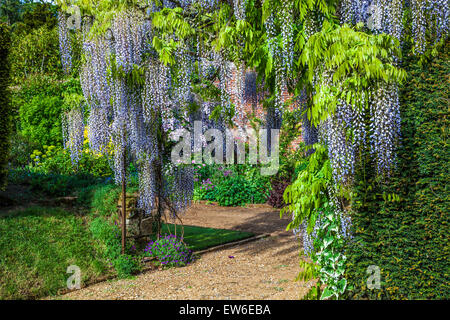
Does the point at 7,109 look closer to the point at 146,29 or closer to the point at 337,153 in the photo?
the point at 146,29

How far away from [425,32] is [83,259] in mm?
4970

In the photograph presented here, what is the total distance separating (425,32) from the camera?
3.65m

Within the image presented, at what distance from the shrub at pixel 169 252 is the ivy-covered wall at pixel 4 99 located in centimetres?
251

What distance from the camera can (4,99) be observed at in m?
5.68

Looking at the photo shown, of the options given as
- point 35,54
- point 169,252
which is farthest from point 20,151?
point 35,54

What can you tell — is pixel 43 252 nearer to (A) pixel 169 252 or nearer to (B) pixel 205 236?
(A) pixel 169 252

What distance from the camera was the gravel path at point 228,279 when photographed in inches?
178

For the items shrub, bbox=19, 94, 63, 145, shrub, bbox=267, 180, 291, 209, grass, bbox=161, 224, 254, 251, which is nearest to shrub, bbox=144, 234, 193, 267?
grass, bbox=161, 224, 254, 251

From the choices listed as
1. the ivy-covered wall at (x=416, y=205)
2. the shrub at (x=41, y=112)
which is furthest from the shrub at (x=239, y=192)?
the ivy-covered wall at (x=416, y=205)

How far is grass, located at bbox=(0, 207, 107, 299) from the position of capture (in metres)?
4.51

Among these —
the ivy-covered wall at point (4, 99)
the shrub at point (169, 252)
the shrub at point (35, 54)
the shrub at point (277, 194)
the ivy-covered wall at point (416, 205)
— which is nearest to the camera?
the ivy-covered wall at point (416, 205)

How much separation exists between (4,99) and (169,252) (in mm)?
3415

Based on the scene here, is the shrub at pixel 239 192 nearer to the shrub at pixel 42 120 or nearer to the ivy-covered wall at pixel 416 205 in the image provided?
the shrub at pixel 42 120

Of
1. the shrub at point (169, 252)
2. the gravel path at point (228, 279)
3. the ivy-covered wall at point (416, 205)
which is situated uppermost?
the ivy-covered wall at point (416, 205)
